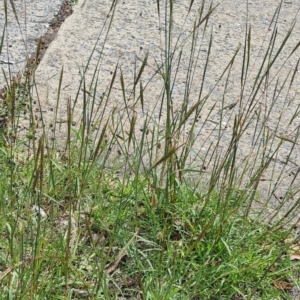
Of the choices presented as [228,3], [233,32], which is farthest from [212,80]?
[228,3]


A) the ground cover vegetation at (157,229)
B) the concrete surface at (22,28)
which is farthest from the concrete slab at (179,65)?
the ground cover vegetation at (157,229)

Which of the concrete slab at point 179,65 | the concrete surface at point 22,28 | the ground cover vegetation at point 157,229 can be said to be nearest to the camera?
the ground cover vegetation at point 157,229

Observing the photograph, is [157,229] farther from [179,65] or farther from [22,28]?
[22,28]

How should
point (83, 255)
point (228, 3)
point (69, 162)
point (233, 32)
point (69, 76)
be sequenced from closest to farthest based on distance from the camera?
point (83, 255) < point (69, 162) < point (69, 76) < point (233, 32) < point (228, 3)

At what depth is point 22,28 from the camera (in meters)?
3.53

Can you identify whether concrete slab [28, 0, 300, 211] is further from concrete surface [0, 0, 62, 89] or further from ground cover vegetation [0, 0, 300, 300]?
ground cover vegetation [0, 0, 300, 300]

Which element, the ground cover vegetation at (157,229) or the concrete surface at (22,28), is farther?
the concrete surface at (22,28)

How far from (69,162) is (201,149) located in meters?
0.70

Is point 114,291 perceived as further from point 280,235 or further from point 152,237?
point 280,235

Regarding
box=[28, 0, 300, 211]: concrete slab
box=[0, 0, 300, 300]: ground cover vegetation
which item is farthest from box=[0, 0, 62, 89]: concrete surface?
box=[0, 0, 300, 300]: ground cover vegetation

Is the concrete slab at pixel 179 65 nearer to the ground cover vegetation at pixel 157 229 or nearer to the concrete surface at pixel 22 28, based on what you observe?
the concrete surface at pixel 22 28

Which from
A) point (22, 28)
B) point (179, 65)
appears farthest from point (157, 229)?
point (22, 28)

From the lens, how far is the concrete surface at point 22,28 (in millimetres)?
3193

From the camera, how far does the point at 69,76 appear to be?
3.21 meters
